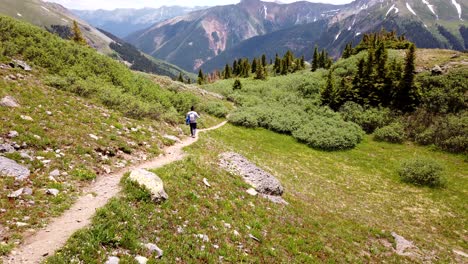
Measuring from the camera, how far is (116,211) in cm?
1059

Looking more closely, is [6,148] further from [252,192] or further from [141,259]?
[252,192]

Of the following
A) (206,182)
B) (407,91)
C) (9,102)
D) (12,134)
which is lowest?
(206,182)

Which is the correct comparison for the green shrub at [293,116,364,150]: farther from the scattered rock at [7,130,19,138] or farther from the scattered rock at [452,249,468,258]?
the scattered rock at [7,130,19,138]

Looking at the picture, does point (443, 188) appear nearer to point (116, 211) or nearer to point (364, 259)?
point (364, 259)

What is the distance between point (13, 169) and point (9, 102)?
7185 mm

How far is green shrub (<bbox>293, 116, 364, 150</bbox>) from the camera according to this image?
3853 cm

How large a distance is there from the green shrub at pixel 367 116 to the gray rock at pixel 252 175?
32.7 meters

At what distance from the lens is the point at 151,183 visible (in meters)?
12.6

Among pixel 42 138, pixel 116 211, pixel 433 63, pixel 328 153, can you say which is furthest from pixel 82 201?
pixel 433 63

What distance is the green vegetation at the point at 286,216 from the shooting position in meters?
10.3

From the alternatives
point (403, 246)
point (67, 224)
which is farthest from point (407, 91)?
point (67, 224)

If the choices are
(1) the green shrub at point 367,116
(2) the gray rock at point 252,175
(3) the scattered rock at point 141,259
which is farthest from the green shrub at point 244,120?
(3) the scattered rock at point 141,259

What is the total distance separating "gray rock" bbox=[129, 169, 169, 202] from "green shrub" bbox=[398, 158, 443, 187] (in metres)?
28.7

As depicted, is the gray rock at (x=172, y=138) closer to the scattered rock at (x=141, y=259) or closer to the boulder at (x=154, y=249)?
the boulder at (x=154, y=249)
